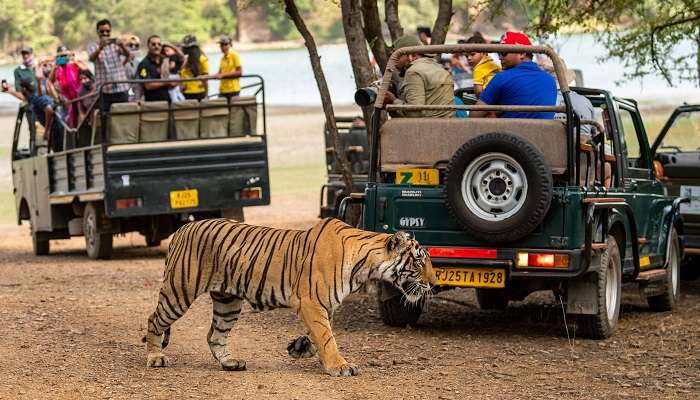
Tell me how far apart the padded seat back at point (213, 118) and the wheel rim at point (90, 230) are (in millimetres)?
1674

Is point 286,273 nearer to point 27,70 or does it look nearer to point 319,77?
point 319,77

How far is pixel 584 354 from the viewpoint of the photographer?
30.4 ft

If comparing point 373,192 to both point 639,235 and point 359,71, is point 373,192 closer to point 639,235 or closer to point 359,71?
point 639,235

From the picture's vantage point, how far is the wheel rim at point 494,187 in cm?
929

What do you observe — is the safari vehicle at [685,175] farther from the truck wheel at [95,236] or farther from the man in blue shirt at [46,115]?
the man in blue shirt at [46,115]

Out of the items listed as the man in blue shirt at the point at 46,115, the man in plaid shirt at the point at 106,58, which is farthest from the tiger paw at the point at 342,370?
the man in blue shirt at the point at 46,115

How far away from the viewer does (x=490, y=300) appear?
11.6 metres

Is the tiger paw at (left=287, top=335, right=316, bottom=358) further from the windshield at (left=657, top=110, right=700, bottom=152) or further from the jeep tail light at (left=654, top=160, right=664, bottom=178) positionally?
the windshield at (left=657, top=110, right=700, bottom=152)

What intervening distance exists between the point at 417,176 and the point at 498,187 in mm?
852

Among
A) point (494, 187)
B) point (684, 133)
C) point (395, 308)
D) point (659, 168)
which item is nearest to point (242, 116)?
point (684, 133)

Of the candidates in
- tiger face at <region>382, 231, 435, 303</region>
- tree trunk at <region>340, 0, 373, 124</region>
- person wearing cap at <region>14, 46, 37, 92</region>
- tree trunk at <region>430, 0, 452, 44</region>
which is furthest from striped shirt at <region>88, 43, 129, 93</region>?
tiger face at <region>382, 231, 435, 303</region>

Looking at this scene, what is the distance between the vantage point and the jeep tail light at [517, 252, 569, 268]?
9.38 metres

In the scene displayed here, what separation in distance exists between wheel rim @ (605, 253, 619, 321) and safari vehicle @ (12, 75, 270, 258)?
6.68 metres

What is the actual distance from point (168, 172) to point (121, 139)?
0.64 metres
